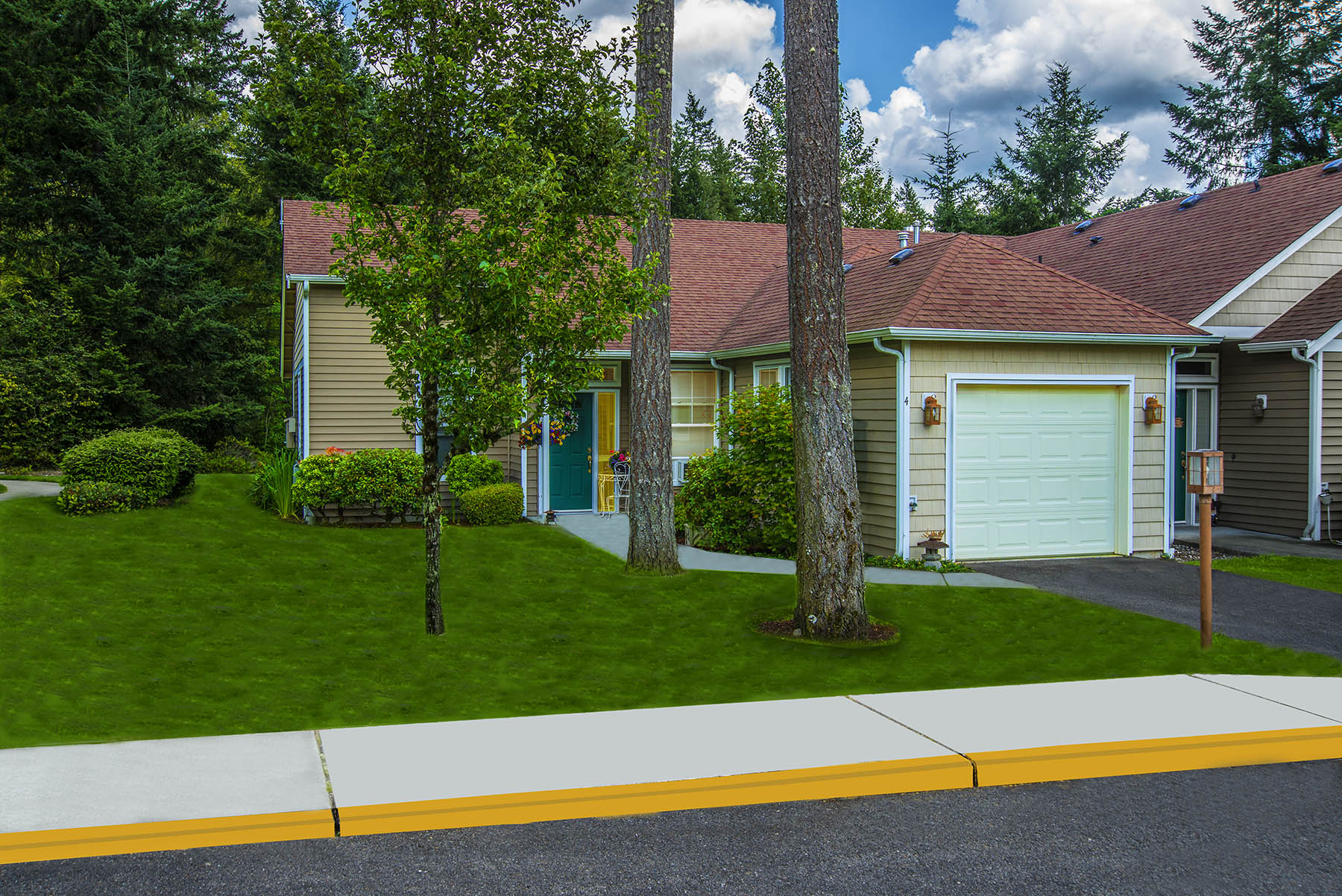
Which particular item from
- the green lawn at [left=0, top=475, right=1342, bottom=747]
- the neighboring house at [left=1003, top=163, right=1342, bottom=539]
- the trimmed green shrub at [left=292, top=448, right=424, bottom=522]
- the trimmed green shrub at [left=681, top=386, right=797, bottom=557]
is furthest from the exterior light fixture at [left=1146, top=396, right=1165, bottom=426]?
the trimmed green shrub at [left=292, top=448, right=424, bottom=522]

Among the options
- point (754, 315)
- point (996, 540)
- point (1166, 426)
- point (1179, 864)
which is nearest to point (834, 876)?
point (1179, 864)

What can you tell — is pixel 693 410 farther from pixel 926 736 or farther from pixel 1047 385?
pixel 926 736

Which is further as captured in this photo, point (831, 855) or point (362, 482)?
point (362, 482)

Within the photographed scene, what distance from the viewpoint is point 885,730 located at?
612 cm

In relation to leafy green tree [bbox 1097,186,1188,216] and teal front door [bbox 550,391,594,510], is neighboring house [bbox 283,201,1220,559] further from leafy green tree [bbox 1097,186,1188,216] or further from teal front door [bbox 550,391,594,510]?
leafy green tree [bbox 1097,186,1188,216]

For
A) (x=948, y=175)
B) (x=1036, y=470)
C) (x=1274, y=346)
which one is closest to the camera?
(x=1036, y=470)

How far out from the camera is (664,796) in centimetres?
517

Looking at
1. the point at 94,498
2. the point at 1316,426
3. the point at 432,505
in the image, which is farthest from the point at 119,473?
the point at 1316,426

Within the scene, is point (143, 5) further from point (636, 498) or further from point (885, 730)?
point (885, 730)

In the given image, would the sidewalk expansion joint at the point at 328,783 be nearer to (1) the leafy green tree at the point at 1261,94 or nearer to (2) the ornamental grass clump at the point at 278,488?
(2) the ornamental grass clump at the point at 278,488

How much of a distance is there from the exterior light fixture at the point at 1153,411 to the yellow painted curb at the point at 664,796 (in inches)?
376

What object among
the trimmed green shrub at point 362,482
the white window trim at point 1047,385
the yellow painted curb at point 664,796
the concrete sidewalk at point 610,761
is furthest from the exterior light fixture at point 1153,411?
the trimmed green shrub at point 362,482

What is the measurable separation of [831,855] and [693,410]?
14.0 metres

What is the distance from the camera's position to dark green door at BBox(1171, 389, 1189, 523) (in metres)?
15.9
